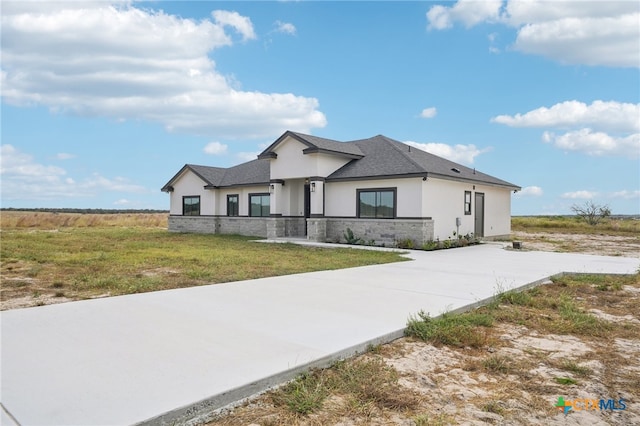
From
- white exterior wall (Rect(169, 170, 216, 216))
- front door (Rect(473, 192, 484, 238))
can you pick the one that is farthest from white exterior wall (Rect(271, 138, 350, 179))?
white exterior wall (Rect(169, 170, 216, 216))

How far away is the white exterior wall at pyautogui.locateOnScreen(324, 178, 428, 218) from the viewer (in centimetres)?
1681

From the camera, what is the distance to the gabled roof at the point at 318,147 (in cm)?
1941

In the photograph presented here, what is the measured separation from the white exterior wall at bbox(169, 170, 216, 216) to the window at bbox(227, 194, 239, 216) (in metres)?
1.16

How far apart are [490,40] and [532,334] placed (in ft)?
46.3

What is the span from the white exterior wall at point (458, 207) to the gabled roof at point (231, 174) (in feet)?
33.7

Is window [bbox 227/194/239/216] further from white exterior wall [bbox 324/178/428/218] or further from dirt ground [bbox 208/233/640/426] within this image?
dirt ground [bbox 208/233/640/426]

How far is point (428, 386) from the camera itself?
141 inches

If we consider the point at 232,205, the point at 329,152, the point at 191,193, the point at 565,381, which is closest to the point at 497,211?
the point at 329,152

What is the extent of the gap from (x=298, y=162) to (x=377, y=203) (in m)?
4.70

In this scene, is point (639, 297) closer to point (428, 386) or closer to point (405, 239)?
point (428, 386)

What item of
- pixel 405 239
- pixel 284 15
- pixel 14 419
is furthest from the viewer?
pixel 405 239

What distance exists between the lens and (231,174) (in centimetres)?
2797

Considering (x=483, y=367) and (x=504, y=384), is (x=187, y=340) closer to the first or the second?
(x=483, y=367)

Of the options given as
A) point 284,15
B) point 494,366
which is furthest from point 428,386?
point 284,15
